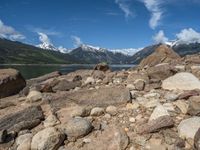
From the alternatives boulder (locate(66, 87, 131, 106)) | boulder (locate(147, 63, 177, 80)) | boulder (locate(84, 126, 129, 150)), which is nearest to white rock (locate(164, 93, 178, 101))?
boulder (locate(66, 87, 131, 106))

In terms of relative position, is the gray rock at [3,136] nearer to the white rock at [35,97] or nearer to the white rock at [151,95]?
the white rock at [35,97]

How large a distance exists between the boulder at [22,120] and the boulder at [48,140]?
1159mm

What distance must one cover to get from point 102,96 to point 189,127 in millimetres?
3784

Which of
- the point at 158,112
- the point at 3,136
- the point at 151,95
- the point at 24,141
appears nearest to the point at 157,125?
the point at 158,112

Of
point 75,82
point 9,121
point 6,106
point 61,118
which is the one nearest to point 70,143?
point 61,118

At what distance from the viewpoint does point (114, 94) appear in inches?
463

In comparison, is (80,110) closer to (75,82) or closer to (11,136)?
(11,136)

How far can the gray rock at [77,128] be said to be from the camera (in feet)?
30.8

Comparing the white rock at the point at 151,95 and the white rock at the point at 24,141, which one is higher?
the white rock at the point at 151,95

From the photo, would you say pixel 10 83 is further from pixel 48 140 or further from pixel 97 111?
pixel 48 140

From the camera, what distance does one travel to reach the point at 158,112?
998 cm

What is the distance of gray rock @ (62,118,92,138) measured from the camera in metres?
9.39

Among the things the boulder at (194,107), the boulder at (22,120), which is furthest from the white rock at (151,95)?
the boulder at (22,120)

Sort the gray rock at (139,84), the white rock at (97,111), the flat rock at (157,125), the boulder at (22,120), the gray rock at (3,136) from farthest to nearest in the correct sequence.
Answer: the gray rock at (139,84) → the white rock at (97,111) → the boulder at (22,120) → the gray rock at (3,136) → the flat rock at (157,125)
